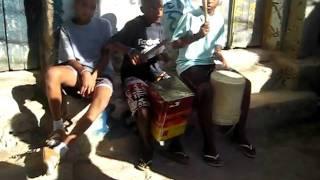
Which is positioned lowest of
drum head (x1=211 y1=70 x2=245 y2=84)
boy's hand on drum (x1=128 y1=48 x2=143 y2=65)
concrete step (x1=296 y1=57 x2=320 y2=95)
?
concrete step (x1=296 y1=57 x2=320 y2=95)

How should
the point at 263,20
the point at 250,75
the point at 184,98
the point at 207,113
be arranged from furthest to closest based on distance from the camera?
the point at 263,20, the point at 250,75, the point at 207,113, the point at 184,98

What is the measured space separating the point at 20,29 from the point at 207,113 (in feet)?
5.86

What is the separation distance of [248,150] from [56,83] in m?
1.77

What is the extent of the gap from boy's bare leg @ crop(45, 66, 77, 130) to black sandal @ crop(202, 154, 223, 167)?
1265 mm

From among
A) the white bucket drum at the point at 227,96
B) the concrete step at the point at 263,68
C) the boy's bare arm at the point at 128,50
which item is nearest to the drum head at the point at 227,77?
the white bucket drum at the point at 227,96

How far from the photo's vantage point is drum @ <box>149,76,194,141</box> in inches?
138

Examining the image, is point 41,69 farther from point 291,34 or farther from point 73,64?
point 291,34

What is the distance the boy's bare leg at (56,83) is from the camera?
11.4 feet

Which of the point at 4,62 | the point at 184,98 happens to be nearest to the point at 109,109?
the point at 184,98

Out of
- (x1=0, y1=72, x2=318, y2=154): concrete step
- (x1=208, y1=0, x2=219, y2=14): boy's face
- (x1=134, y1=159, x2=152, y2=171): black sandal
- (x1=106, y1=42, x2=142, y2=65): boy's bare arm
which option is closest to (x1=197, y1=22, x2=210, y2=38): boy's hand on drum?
(x1=208, y1=0, x2=219, y2=14): boy's face

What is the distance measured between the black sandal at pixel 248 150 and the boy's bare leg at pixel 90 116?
1.33 m

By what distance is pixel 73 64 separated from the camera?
144 inches

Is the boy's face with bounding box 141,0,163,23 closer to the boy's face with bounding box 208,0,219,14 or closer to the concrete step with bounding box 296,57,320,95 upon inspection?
the boy's face with bounding box 208,0,219,14

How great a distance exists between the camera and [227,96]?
3785 mm
